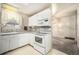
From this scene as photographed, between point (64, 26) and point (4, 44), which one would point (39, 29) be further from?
point (4, 44)

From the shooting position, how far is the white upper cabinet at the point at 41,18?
1647 millimetres

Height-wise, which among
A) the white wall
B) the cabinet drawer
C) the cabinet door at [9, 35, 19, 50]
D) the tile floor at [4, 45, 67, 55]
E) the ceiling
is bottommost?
the tile floor at [4, 45, 67, 55]

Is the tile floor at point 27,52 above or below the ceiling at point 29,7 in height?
below

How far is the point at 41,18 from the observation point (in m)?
1.70

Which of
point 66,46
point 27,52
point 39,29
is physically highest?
point 39,29

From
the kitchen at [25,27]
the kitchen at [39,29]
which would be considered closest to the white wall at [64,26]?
the kitchen at [39,29]

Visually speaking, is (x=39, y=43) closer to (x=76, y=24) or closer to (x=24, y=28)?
(x=24, y=28)

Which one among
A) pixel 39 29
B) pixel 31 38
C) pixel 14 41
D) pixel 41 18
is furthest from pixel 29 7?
pixel 14 41

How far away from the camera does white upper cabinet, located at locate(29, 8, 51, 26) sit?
1647 mm

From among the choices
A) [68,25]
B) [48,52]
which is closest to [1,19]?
[48,52]

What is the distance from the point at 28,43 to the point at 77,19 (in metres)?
0.96

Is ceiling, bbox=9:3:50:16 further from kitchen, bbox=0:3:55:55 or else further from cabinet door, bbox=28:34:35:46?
cabinet door, bbox=28:34:35:46

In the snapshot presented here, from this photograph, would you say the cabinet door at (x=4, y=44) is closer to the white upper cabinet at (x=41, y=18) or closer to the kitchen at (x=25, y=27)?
the kitchen at (x=25, y=27)

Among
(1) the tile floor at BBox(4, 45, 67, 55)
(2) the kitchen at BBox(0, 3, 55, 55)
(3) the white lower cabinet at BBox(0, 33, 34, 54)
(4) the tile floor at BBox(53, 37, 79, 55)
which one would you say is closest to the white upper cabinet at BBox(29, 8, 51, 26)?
(2) the kitchen at BBox(0, 3, 55, 55)
